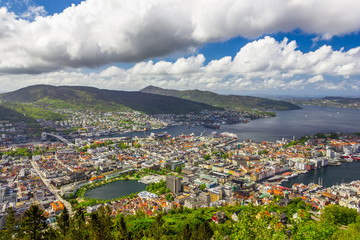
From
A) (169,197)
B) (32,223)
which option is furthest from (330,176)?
(32,223)

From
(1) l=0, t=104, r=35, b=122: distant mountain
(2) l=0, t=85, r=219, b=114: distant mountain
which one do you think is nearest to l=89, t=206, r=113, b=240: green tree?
(1) l=0, t=104, r=35, b=122: distant mountain

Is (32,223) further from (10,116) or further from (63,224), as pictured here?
(10,116)

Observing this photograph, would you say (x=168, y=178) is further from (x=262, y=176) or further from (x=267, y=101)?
(x=267, y=101)

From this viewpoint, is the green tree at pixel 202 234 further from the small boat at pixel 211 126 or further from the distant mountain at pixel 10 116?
the distant mountain at pixel 10 116

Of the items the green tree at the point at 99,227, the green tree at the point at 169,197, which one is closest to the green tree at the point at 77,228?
the green tree at the point at 99,227

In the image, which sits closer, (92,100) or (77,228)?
(77,228)

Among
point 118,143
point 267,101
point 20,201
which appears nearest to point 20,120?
point 118,143

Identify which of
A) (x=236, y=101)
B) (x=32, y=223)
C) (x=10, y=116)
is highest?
(x=236, y=101)

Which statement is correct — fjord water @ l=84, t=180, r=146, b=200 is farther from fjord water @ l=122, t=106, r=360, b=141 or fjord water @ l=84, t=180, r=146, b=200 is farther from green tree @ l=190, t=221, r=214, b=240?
fjord water @ l=122, t=106, r=360, b=141

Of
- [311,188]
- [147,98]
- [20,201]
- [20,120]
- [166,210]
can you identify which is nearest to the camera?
[166,210]
